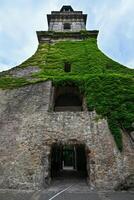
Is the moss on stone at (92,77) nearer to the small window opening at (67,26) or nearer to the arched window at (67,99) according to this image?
the arched window at (67,99)

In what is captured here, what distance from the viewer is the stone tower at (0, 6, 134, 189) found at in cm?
1137

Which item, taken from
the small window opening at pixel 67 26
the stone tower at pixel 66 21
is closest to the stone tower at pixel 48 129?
the stone tower at pixel 66 21

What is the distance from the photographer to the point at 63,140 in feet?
41.0

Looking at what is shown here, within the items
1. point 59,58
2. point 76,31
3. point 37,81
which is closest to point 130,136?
point 37,81

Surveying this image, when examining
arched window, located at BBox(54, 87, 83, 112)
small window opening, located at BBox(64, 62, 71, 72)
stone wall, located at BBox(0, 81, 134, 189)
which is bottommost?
stone wall, located at BBox(0, 81, 134, 189)

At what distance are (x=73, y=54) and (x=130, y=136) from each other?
1082 centimetres

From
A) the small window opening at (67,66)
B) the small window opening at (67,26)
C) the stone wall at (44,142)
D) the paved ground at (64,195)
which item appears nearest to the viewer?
the paved ground at (64,195)

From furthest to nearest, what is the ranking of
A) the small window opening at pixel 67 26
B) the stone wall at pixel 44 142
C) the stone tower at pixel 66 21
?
the small window opening at pixel 67 26 < the stone tower at pixel 66 21 < the stone wall at pixel 44 142

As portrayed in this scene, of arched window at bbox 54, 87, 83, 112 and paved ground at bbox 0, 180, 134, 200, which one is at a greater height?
arched window at bbox 54, 87, 83, 112

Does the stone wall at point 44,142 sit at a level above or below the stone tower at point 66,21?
below

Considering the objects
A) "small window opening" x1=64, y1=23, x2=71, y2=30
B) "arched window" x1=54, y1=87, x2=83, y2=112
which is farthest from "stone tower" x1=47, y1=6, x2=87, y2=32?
"arched window" x1=54, y1=87, x2=83, y2=112

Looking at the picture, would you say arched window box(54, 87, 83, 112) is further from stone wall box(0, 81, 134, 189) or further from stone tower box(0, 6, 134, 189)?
stone wall box(0, 81, 134, 189)

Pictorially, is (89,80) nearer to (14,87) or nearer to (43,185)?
(14,87)

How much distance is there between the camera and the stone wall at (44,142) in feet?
36.9
